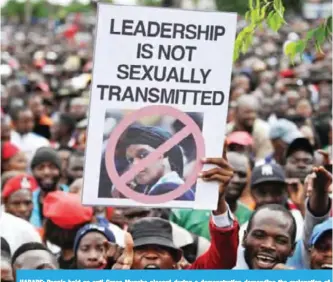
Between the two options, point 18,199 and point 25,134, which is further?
point 25,134

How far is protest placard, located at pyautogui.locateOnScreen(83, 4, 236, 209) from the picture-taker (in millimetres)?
5449

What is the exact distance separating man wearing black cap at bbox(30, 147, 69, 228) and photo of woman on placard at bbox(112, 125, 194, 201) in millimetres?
4178

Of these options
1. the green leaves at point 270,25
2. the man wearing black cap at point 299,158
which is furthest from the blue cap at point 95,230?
the man wearing black cap at point 299,158

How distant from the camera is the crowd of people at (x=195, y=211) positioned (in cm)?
639

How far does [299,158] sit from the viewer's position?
1000 cm

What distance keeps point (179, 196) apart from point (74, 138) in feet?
24.2

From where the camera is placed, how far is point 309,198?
6.74 meters

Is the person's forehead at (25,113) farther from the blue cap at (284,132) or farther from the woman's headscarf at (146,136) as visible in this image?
the woman's headscarf at (146,136)

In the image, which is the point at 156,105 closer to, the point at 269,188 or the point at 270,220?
the point at 270,220
